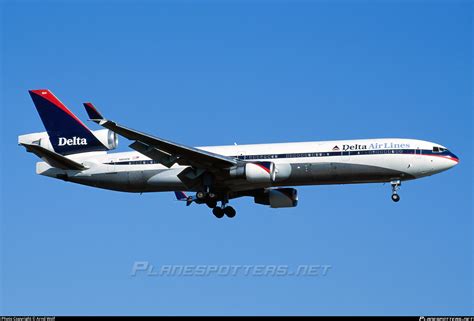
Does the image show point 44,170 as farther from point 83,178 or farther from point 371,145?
point 371,145

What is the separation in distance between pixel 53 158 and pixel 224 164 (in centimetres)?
1119

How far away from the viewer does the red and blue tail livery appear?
64.7 metres

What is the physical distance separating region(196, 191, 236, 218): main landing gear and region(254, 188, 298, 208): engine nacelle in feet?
8.83

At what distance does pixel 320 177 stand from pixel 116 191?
13713 millimetres

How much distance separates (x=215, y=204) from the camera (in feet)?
209

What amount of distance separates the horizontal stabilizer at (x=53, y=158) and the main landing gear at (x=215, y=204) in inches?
317

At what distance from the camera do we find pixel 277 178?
60.3m

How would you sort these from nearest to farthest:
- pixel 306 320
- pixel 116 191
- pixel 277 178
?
pixel 306 320
pixel 277 178
pixel 116 191

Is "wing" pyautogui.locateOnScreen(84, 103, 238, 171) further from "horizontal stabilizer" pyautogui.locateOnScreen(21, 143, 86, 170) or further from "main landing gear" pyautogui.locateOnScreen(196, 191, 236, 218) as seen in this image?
"horizontal stabilizer" pyautogui.locateOnScreen(21, 143, 86, 170)

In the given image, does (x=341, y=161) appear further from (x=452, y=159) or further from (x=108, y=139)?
(x=108, y=139)

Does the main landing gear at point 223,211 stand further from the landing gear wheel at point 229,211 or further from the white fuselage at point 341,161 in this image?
the white fuselage at point 341,161

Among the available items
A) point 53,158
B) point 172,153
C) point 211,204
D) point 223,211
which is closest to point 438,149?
point 223,211

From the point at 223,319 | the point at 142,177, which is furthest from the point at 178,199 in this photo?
the point at 223,319

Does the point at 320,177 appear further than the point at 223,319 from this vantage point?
Answer: Yes
